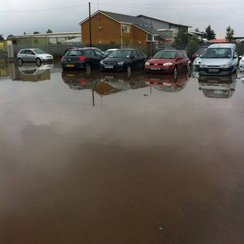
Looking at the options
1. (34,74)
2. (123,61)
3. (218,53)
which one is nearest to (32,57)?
(34,74)

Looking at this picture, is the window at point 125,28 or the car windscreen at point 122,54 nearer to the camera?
the car windscreen at point 122,54

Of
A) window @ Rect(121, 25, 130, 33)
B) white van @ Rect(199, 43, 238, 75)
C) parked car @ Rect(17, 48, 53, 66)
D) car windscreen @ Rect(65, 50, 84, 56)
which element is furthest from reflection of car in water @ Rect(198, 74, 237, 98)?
window @ Rect(121, 25, 130, 33)

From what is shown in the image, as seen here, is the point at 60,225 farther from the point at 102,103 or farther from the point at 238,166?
the point at 102,103

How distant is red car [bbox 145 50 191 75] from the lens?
1766 centimetres

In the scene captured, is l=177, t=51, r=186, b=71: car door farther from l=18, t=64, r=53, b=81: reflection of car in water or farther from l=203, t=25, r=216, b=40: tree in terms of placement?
l=203, t=25, r=216, b=40: tree

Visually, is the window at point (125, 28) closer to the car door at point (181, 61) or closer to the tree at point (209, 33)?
the car door at point (181, 61)

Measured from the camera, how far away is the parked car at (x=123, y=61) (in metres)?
18.9

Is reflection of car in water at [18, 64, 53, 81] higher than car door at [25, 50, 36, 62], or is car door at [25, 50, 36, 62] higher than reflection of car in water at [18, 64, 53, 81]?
car door at [25, 50, 36, 62]

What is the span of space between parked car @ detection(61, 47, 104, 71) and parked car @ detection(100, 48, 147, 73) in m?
1.46

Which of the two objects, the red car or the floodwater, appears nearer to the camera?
the floodwater

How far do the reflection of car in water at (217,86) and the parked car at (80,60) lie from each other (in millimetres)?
7454

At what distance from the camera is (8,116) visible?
8.87 metres

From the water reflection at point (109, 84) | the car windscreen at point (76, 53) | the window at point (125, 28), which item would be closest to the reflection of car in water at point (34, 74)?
the car windscreen at point (76, 53)

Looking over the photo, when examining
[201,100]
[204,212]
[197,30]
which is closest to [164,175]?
[204,212]
